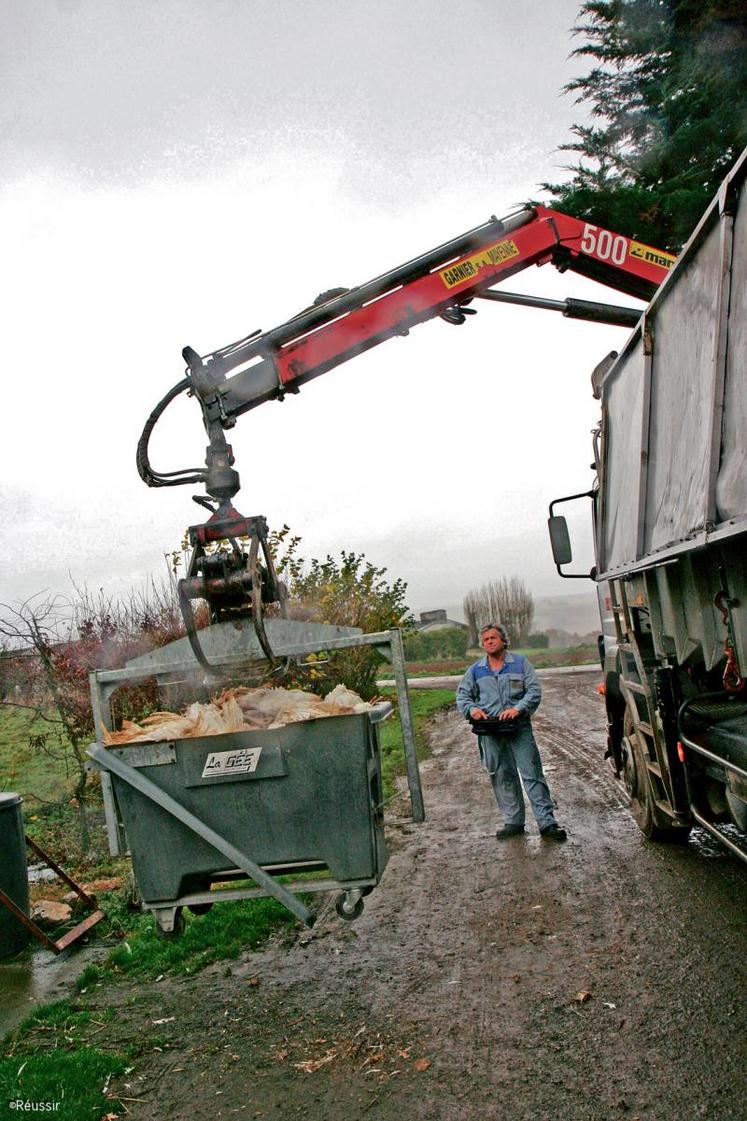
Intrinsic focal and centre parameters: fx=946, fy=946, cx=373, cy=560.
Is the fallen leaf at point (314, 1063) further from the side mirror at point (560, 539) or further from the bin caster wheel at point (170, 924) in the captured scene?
the side mirror at point (560, 539)

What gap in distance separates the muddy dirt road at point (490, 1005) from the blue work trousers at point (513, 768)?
0.60m

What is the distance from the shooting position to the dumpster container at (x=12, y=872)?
6445mm

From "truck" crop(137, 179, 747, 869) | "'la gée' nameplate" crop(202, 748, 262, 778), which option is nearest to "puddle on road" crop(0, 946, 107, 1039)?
"'la gée' nameplate" crop(202, 748, 262, 778)

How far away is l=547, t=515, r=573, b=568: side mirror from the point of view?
26.3ft

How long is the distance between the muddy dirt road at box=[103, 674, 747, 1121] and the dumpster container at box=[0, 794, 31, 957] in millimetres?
Answer: 1601

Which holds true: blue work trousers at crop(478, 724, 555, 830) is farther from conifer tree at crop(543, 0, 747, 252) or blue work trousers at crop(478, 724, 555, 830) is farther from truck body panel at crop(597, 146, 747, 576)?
conifer tree at crop(543, 0, 747, 252)

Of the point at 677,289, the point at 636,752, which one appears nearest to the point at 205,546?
the point at 677,289

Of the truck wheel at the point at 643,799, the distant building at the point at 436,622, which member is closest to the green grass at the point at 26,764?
the truck wheel at the point at 643,799

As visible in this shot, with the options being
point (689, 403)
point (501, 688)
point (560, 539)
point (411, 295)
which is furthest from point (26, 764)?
point (689, 403)

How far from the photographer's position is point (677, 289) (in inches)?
189

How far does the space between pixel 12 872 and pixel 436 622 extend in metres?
28.0

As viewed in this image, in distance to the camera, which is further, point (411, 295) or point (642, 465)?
point (411, 295)

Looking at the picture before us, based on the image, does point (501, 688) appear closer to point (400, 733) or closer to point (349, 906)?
point (349, 906)

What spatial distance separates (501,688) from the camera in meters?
7.98
